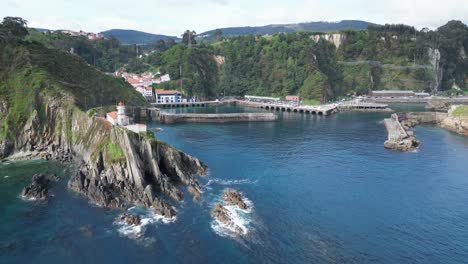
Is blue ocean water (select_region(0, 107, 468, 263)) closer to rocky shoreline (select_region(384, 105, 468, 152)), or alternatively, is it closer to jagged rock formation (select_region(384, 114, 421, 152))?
jagged rock formation (select_region(384, 114, 421, 152))

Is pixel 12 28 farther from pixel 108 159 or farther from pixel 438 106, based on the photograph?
pixel 438 106

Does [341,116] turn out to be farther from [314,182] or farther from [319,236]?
[319,236]

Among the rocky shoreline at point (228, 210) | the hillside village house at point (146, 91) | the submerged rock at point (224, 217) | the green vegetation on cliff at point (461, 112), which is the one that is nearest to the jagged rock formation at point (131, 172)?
the rocky shoreline at point (228, 210)

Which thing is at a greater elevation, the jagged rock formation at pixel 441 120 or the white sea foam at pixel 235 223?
the jagged rock formation at pixel 441 120

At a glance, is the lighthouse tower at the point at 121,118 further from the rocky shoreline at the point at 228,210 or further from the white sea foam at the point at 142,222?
the rocky shoreline at the point at 228,210

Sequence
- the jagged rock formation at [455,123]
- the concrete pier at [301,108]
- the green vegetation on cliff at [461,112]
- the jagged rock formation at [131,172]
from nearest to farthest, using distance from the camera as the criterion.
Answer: the jagged rock formation at [131,172] < the jagged rock formation at [455,123] < the green vegetation on cliff at [461,112] < the concrete pier at [301,108]

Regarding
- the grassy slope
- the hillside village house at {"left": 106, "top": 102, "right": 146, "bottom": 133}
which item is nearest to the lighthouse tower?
the hillside village house at {"left": 106, "top": 102, "right": 146, "bottom": 133}

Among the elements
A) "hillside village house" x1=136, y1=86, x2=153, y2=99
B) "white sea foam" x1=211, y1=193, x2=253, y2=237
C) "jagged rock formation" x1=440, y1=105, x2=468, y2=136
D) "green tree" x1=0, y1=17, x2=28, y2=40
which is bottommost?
"white sea foam" x1=211, y1=193, x2=253, y2=237
